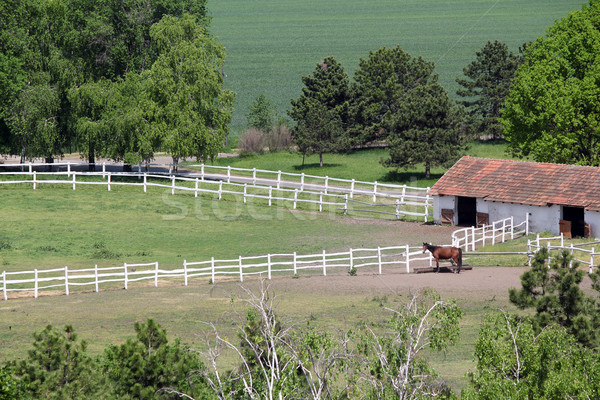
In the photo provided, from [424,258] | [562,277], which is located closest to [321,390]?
[562,277]

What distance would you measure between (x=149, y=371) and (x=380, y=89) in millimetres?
56055

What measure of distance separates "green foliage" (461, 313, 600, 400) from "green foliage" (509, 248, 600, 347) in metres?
0.98

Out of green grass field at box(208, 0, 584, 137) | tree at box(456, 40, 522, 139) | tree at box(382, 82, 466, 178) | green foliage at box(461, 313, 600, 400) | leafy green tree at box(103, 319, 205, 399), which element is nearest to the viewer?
green foliage at box(461, 313, 600, 400)

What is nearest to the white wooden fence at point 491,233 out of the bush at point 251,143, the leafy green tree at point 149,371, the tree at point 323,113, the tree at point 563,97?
the tree at point 563,97

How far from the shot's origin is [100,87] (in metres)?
53.1

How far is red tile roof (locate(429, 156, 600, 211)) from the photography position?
125 feet

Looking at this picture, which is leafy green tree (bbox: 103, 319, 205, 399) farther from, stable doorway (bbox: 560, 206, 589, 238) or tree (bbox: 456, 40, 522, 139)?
tree (bbox: 456, 40, 522, 139)

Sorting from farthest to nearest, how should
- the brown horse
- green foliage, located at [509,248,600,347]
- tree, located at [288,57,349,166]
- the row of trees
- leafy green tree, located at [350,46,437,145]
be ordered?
1. leafy green tree, located at [350,46,437,145]
2. tree, located at [288,57,349,166]
3. the row of trees
4. the brown horse
5. green foliage, located at [509,248,600,347]

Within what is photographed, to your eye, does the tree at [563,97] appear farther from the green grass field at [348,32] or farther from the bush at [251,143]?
the green grass field at [348,32]

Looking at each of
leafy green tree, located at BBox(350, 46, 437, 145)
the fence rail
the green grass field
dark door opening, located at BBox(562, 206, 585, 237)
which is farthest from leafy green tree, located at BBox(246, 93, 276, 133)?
dark door opening, located at BBox(562, 206, 585, 237)

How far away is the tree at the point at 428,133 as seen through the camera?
55.6 m

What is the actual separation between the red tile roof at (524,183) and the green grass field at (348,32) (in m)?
55.5

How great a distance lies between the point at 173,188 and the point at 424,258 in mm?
18067

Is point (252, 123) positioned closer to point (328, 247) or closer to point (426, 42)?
point (328, 247)
